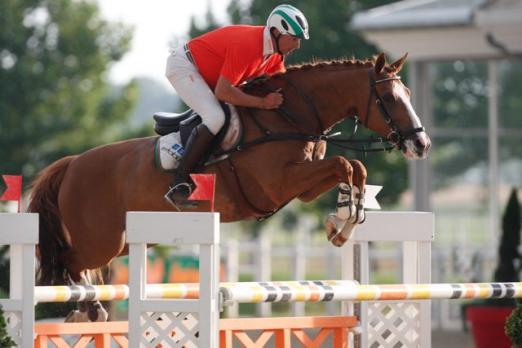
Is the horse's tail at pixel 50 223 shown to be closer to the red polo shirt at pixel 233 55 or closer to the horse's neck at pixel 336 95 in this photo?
the red polo shirt at pixel 233 55

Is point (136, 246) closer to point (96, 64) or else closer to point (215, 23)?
point (215, 23)

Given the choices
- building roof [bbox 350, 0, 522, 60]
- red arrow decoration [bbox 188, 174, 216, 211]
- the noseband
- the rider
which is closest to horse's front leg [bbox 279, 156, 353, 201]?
the noseband

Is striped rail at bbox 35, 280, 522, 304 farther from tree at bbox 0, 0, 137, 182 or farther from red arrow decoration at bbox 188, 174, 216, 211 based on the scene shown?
tree at bbox 0, 0, 137, 182

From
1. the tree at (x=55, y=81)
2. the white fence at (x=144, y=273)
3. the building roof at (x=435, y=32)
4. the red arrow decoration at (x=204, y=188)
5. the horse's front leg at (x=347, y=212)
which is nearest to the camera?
the white fence at (x=144, y=273)

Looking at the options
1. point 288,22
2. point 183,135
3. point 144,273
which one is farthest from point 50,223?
point 144,273

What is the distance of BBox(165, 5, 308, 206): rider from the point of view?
7652 millimetres

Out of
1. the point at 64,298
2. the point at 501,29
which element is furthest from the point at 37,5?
the point at 64,298

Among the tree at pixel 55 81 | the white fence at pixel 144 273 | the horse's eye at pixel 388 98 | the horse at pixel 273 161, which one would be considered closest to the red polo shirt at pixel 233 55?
the horse at pixel 273 161

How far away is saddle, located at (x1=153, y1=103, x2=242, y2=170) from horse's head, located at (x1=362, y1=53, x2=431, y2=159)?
750 millimetres

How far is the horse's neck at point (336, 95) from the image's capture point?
7.92 metres

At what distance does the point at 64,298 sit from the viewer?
6512mm

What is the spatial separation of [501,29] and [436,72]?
1854mm

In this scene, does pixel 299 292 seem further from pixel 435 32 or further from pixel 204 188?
pixel 435 32

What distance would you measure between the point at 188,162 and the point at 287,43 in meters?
0.86
